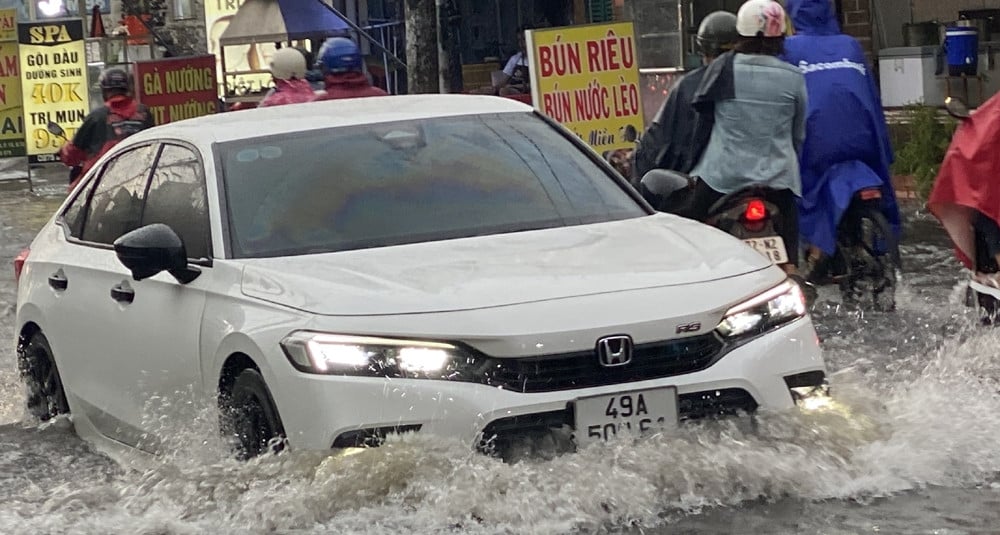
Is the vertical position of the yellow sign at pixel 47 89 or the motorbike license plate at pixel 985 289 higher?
the yellow sign at pixel 47 89

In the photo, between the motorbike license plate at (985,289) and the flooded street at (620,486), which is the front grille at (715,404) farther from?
the motorbike license plate at (985,289)

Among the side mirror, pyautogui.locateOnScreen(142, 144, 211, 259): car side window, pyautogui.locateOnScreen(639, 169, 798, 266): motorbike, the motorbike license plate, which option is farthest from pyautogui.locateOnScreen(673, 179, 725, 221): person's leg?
the side mirror

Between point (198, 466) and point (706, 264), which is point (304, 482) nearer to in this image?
point (198, 466)

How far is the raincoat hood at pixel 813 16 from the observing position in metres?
→ 10.8

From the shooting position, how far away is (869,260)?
11.0 meters

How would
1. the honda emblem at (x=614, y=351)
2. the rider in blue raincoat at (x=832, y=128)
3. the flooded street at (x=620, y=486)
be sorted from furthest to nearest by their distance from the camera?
the rider in blue raincoat at (x=832, y=128) < the honda emblem at (x=614, y=351) < the flooded street at (x=620, y=486)

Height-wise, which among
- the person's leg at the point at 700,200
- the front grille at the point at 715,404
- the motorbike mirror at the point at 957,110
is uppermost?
the motorbike mirror at the point at 957,110

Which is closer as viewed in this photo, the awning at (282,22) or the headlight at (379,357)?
the headlight at (379,357)

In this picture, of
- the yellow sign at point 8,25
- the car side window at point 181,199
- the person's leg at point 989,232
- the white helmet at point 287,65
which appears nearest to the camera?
the car side window at point 181,199

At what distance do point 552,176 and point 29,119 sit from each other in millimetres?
18100

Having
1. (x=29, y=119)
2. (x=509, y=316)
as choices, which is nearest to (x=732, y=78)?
(x=509, y=316)

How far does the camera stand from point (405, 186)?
7.12 m

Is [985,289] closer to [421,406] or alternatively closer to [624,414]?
[624,414]

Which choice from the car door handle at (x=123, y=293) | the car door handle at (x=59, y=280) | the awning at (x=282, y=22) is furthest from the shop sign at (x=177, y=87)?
the car door handle at (x=123, y=293)
